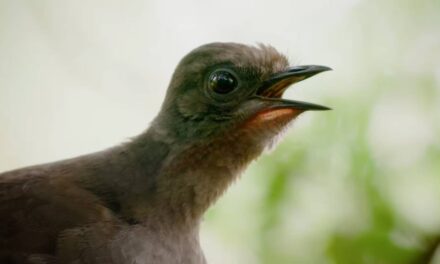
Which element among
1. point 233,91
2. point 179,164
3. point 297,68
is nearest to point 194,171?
point 179,164

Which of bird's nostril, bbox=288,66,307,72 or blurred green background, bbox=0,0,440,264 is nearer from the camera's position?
bird's nostril, bbox=288,66,307,72

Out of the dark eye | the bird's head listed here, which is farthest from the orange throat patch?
the dark eye

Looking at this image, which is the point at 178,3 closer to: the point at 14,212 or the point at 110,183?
the point at 110,183

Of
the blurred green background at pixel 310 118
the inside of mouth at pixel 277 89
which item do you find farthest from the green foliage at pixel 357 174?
the inside of mouth at pixel 277 89

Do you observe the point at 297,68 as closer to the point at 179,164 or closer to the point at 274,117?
the point at 274,117

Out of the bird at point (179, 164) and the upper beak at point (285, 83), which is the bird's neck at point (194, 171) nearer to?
the bird at point (179, 164)

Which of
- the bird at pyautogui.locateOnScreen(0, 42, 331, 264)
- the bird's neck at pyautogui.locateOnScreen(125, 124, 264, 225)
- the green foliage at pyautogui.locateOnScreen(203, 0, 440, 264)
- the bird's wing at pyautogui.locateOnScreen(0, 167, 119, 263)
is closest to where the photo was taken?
the bird's wing at pyautogui.locateOnScreen(0, 167, 119, 263)

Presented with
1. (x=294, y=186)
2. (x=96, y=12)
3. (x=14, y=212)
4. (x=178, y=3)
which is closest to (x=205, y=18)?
(x=178, y=3)

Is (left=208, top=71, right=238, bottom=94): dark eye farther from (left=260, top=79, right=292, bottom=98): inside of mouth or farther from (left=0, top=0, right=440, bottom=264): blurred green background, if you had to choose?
(left=0, top=0, right=440, bottom=264): blurred green background
